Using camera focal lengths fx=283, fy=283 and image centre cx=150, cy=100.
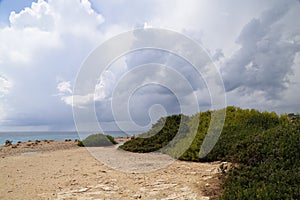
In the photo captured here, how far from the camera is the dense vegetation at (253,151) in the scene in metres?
4.77

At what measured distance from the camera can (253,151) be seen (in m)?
6.46

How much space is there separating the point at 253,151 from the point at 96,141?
11.0m

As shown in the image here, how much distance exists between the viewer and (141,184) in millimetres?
6262

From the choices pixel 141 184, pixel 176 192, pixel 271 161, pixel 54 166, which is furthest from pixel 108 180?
pixel 271 161

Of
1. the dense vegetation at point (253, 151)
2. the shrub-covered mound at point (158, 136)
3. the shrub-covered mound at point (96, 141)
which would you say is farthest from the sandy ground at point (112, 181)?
the shrub-covered mound at point (96, 141)

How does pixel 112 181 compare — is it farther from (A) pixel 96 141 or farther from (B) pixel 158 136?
(A) pixel 96 141

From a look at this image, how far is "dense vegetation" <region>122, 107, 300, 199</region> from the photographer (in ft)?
15.7

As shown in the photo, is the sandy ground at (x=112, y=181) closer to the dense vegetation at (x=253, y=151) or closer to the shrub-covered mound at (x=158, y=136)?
the dense vegetation at (x=253, y=151)

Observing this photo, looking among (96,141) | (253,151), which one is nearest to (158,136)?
(96,141)

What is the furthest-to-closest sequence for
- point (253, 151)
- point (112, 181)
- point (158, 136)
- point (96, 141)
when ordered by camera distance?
1. point (96, 141)
2. point (158, 136)
3. point (112, 181)
4. point (253, 151)

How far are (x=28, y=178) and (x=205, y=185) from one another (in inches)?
181

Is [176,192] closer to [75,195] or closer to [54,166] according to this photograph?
[75,195]

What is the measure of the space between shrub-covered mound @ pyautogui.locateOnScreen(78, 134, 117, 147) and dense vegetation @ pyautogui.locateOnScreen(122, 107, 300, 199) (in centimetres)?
403

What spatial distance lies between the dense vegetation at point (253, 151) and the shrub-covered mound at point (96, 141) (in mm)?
4027
